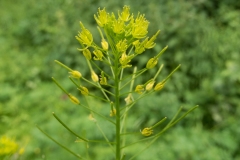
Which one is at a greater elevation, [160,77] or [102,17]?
[102,17]

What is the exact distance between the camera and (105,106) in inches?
102

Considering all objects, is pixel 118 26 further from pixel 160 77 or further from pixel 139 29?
pixel 160 77

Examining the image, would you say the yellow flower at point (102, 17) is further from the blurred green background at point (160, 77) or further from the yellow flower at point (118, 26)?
Answer: the blurred green background at point (160, 77)

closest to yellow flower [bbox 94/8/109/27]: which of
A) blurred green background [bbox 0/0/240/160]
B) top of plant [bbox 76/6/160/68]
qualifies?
top of plant [bbox 76/6/160/68]

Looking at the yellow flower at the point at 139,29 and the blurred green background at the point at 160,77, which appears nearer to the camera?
the yellow flower at the point at 139,29

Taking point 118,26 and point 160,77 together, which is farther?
point 160,77

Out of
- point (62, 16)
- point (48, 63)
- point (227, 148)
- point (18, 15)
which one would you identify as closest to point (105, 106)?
point (227, 148)

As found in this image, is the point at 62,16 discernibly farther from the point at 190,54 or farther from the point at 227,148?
the point at 227,148

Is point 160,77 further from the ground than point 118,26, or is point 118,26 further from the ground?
point 118,26

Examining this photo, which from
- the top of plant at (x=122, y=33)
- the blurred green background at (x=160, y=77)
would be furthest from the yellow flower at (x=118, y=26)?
the blurred green background at (x=160, y=77)

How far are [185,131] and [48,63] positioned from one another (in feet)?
5.56

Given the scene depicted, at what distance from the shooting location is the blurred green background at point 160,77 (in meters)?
2.29

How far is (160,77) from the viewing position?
307 centimetres

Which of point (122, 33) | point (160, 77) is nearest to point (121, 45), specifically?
point (122, 33)
